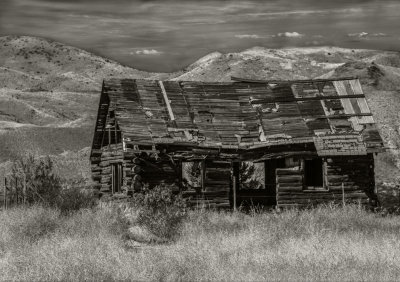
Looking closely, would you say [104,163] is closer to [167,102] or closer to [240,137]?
[167,102]

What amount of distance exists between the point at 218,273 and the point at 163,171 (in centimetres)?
1143

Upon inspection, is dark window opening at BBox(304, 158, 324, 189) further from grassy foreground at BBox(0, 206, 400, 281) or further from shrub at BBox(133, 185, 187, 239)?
shrub at BBox(133, 185, 187, 239)

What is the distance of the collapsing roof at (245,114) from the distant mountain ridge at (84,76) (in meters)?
11.5

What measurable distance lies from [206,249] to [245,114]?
1143 centimetres

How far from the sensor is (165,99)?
77.8 ft

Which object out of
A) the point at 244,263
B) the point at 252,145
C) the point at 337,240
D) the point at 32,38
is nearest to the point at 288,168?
the point at 252,145

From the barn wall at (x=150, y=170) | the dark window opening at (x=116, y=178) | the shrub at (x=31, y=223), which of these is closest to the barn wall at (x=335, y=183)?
the barn wall at (x=150, y=170)

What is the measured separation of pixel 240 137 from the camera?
75.5 ft

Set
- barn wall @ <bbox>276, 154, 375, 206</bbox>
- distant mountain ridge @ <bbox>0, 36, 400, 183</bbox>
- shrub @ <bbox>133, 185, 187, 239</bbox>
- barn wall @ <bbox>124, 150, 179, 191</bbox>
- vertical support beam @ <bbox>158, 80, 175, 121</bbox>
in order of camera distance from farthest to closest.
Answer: distant mountain ridge @ <bbox>0, 36, 400, 183</bbox>, vertical support beam @ <bbox>158, 80, 175, 121</bbox>, barn wall @ <bbox>276, 154, 375, 206</bbox>, barn wall @ <bbox>124, 150, 179, 191</bbox>, shrub @ <bbox>133, 185, 187, 239</bbox>

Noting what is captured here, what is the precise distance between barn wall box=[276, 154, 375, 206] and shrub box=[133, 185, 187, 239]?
5.79 meters

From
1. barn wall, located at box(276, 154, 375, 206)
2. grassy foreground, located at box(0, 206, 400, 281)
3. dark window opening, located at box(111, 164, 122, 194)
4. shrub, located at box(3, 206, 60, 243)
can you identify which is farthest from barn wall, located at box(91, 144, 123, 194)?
shrub, located at box(3, 206, 60, 243)

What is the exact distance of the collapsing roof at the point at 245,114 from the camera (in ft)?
73.6

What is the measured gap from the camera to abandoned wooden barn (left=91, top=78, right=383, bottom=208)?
72.3ft

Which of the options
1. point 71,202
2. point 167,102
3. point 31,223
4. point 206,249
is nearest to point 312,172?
point 167,102
